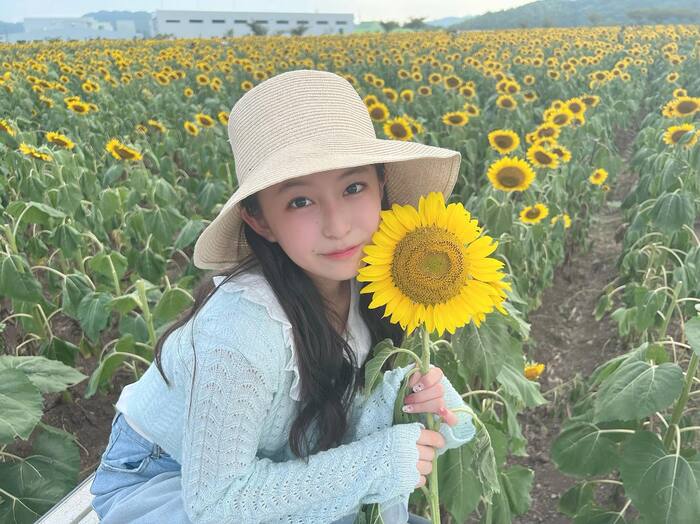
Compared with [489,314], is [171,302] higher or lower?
lower

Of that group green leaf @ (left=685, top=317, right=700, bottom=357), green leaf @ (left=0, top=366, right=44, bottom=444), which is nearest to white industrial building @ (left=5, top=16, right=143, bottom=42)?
green leaf @ (left=0, top=366, right=44, bottom=444)

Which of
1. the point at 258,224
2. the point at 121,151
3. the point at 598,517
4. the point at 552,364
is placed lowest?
the point at 552,364

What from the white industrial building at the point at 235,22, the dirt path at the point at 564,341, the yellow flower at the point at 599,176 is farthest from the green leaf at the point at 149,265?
the white industrial building at the point at 235,22

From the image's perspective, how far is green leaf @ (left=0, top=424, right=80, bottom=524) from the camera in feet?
5.46

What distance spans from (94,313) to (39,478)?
1.94 ft

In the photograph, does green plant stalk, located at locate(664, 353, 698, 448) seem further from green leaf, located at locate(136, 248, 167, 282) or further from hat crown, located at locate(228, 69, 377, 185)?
green leaf, located at locate(136, 248, 167, 282)

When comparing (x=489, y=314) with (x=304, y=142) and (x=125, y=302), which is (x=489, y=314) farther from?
(x=125, y=302)

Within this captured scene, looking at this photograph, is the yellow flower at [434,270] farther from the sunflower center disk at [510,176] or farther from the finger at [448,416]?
the sunflower center disk at [510,176]

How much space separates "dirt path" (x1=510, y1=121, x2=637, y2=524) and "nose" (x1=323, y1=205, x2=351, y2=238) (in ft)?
5.31

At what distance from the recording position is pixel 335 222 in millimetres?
1039

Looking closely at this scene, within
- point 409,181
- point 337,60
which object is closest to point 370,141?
point 409,181

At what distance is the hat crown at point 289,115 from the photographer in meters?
1.09

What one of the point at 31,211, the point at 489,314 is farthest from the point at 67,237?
the point at 489,314

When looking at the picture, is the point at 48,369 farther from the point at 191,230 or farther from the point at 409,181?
the point at 409,181
